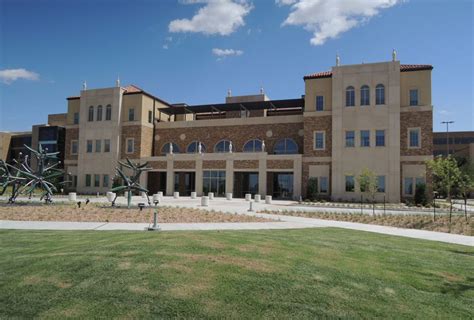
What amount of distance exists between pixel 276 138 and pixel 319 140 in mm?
5853

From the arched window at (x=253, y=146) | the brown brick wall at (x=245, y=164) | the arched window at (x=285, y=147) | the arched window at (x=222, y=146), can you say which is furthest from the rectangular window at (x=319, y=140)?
the arched window at (x=222, y=146)

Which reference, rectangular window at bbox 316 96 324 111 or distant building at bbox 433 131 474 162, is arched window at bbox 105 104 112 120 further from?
distant building at bbox 433 131 474 162

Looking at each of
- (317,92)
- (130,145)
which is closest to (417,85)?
(317,92)

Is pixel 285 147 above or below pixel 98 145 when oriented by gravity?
below

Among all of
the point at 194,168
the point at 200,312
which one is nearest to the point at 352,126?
the point at 194,168

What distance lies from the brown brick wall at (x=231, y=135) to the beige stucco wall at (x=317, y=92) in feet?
10.3

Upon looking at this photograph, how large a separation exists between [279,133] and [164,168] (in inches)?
594

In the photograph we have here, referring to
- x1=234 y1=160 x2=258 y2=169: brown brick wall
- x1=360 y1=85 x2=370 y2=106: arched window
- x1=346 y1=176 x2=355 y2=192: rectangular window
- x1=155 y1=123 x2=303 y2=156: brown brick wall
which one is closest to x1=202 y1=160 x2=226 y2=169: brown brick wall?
x1=234 y1=160 x2=258 y2=169: brown brick wall

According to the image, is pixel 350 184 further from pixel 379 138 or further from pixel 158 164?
pixel 158 164

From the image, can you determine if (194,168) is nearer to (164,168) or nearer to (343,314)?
(164,168)

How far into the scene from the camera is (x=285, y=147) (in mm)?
43500

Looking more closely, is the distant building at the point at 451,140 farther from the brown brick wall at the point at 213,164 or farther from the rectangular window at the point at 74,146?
the rectangular window at the point at 74,146

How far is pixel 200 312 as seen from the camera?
17.0 feet

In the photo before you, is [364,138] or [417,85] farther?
[364,138]
